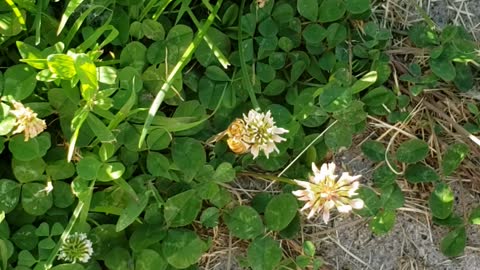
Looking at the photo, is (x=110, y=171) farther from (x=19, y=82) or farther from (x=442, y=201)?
(x=442, y=201)

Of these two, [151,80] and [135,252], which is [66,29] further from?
[135,252]

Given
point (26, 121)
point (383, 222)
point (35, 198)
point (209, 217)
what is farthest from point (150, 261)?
point (383, 222)

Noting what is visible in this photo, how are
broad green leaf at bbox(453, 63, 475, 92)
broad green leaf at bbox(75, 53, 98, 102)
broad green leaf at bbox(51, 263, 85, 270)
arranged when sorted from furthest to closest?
broad green leaf at bbox(453, 63, 475, 92) → broad green leaf at bbox(51, 263, 85, 270) → broad green leaf at bbox(75, 53, 98, 102)

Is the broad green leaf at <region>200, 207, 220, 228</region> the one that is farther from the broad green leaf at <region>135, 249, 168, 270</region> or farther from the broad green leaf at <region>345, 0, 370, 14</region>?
the broad green leaf at <region>345, 0, 370, 14</region>

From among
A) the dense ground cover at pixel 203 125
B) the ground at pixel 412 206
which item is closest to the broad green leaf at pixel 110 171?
the dense ground cover at pixel 203 125

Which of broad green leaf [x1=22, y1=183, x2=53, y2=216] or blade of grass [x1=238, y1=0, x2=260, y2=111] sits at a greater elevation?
blade of grass [x1=238, y1=0, x2=260, y2=111]

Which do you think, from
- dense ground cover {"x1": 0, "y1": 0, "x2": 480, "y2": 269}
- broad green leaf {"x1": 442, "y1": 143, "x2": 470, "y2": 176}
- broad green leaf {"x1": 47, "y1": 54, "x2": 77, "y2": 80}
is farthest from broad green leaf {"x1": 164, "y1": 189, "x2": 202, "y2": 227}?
broad green leaf {"x1": 442, "y1": 143, "x2": 470, "y2": 176}
